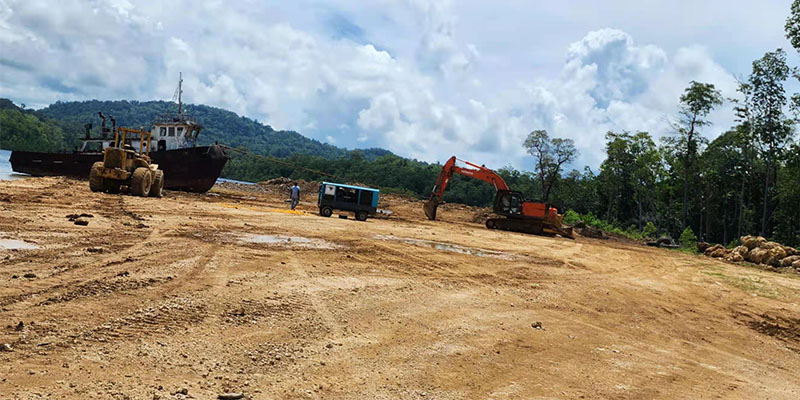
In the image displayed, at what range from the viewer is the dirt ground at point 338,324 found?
4.48 meters

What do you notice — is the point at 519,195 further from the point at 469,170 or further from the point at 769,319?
the point at 769,319

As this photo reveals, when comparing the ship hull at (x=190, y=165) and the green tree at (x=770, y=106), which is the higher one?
the green tree at (x=770, y=106)

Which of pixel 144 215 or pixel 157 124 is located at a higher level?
pixel 157 124

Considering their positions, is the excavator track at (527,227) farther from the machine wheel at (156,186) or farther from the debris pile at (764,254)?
the machine wheel at (156,186)

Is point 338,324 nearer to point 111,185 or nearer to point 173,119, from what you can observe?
point 111,185

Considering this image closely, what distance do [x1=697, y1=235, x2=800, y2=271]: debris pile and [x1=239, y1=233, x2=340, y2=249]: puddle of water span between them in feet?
59.3

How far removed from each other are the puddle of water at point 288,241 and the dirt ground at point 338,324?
0.07m

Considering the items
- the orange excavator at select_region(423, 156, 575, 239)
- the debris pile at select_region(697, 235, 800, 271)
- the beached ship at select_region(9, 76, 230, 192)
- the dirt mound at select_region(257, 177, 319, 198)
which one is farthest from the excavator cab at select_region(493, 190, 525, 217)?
the dirt mound at select_region(257, 177, 319, 198)

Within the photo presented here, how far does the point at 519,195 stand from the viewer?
27.3 meters

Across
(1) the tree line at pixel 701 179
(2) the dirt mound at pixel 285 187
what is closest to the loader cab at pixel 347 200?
(1) the tree line at pixel 701 179

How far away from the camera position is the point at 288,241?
12570 millimetres

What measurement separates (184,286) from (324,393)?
3.53 metres

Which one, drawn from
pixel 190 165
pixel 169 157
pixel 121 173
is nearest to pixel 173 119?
pixel 169 157

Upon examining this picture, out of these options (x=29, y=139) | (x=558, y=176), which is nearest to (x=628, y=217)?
(x=558, y=176)
